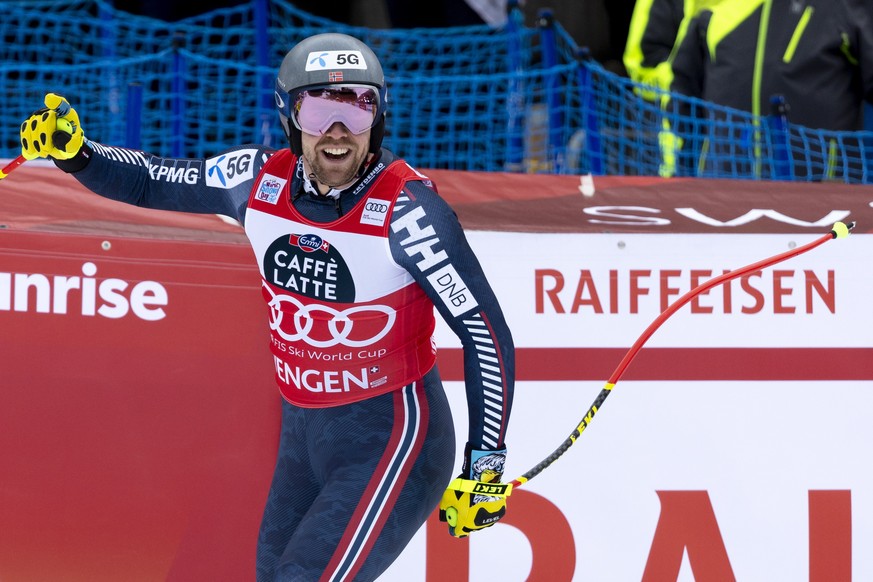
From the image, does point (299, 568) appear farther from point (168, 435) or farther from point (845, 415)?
point (845, 415)

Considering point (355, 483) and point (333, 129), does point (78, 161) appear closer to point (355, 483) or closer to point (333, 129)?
point (333, 129)

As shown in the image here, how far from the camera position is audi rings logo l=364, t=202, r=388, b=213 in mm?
3262

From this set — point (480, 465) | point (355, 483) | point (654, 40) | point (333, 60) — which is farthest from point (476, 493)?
point (654, 40)

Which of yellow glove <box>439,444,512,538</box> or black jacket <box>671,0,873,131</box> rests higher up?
black jacket <box>671,0,873,131</box>

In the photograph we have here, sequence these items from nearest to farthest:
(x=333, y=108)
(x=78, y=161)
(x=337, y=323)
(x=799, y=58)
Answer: (x=333, y=108), (x=337, y=323), (x=78, y=161), (x=799, y=58)

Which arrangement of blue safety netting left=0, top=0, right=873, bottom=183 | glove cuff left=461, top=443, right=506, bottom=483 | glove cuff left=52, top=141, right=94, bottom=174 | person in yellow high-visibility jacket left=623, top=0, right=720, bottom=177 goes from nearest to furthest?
glove cuff left=461, top=443, right=506, bottom=483, glove cuff left=52, top=141, right=94, bottom=174, blue safety netting left=0, top=0, right=873, bottom=183, person in yellow high-visibility jacket left=623, top=0, right=720, bottom=177

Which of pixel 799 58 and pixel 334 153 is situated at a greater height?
pixel 799 58

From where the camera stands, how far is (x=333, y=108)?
10.5 ft

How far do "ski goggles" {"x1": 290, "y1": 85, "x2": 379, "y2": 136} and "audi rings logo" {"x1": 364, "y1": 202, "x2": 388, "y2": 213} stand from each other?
18 cm

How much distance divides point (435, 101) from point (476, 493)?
3.48 metres

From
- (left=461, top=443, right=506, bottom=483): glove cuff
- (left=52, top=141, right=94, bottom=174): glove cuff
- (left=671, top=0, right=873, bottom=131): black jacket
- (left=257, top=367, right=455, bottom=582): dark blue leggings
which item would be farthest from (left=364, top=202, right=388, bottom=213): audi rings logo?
(left=671, top=0, right=873, bottom=131): black jacket

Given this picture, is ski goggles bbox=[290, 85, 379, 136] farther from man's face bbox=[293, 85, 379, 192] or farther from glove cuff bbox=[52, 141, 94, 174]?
glove cuff bbox=[52, 141, 94, 174]

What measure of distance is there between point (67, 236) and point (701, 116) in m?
3.00

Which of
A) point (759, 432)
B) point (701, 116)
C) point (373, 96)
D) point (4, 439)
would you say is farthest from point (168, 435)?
point (701, 116)
